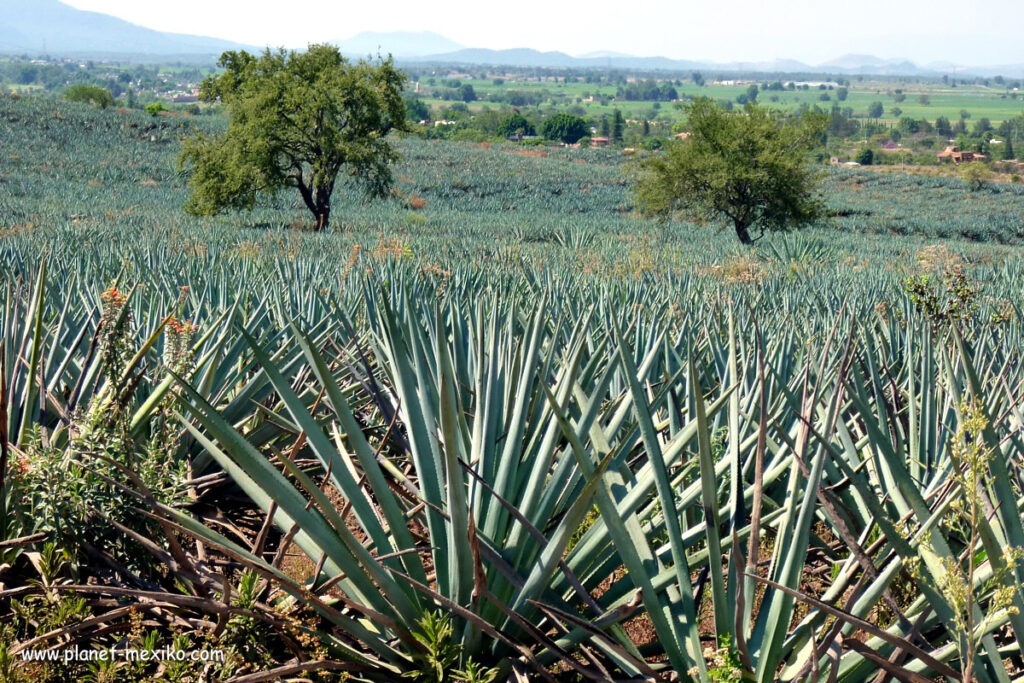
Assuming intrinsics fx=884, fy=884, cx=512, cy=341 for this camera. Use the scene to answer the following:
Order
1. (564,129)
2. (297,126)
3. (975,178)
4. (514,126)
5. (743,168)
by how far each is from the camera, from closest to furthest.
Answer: (297,126) < (743,168) < (975,178) < (564,129) < (514,126)

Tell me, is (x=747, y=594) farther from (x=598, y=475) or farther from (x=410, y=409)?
(x=410, y=409)

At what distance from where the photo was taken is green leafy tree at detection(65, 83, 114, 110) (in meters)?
75.1

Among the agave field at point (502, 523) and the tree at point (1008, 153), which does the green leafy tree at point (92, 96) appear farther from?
the tree at point (1008, 153)

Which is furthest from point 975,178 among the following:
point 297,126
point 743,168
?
point 297,126

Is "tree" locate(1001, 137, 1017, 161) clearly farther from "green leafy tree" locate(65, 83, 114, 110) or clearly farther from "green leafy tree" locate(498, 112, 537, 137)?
"green leafy tree" locate(65, 83, 114, 110)

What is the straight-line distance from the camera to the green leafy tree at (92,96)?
75.1 m

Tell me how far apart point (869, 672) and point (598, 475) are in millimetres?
787

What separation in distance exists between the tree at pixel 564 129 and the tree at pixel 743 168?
10537cm

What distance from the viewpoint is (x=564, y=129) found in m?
130

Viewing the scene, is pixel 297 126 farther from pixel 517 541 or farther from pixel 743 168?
pixel 517 541

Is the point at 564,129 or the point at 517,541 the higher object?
the point at 564,129

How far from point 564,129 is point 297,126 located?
109733mm

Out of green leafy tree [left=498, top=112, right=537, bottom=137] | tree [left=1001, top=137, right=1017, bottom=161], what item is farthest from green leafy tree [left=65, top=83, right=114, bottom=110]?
tree [left=1001, top=137, right=1017, bottom=161]

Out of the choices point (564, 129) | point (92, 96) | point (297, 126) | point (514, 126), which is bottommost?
point (297, 126)
